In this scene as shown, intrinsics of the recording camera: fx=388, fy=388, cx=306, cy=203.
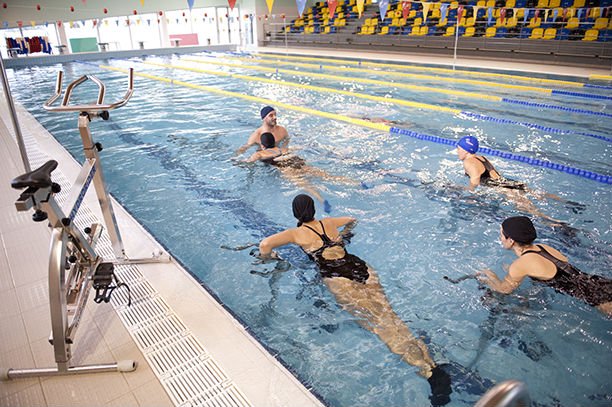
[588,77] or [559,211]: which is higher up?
[588,77]

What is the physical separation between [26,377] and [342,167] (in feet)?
13.9

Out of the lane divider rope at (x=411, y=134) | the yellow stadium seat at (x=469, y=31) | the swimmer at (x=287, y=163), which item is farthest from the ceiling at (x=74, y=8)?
the swimmer at (x=287, y=163)

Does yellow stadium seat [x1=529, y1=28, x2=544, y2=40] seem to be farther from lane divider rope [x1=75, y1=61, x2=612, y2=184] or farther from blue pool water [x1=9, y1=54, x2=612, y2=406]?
lane divider rope [x1=75, y1=61, x2=612, y2=184]

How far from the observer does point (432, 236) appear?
379 centimetres

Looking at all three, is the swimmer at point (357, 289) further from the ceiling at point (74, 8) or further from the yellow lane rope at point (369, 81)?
the ceiling at point (74, 8)

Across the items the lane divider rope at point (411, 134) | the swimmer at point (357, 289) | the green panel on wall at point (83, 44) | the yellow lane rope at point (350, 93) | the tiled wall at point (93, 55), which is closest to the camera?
the swimmer at point (357, 289)

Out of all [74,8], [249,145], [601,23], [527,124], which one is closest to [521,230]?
[249,145]

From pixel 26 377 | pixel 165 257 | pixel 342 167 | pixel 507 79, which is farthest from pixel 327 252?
pixel 507 79

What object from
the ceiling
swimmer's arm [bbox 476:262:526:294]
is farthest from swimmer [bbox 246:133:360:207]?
the ceiling

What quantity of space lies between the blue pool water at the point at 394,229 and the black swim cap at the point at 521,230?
51 centimetres

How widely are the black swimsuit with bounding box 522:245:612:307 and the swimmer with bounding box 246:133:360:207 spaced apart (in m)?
2.73

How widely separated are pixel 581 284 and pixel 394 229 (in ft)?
5.57

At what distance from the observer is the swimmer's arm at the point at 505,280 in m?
2.63

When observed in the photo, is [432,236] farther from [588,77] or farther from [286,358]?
[588,77]
